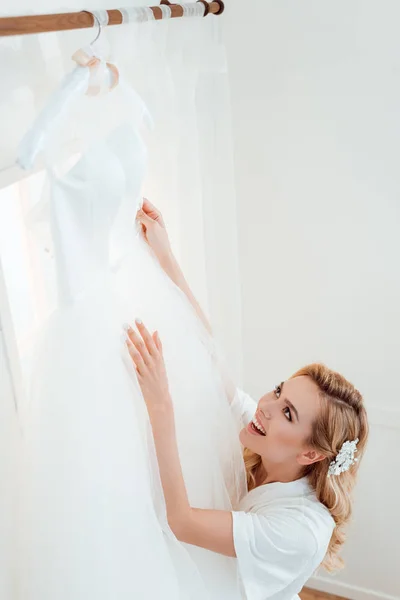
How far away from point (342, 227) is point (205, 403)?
860 millimetres

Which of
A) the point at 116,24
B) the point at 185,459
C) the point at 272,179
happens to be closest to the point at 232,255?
the point at 272,179

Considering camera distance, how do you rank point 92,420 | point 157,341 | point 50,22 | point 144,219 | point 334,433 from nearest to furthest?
point 50,22
point 92,420
point 157,341
point 144,219
point 334,433

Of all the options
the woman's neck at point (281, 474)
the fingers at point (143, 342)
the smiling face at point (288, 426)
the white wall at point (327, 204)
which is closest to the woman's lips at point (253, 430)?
the smiling face at point (288, 426)

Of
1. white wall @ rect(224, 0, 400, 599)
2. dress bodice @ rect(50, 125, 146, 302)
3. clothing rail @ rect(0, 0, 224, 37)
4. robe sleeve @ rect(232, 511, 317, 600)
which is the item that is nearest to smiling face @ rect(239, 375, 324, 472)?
robe sleeve @ rect(232, 511, 317, 600)

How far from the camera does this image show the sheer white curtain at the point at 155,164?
977 millimetres

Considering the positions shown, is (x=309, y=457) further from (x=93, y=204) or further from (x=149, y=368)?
(x=93, y=204)

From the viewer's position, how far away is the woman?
1.23m

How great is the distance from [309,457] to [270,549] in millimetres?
214

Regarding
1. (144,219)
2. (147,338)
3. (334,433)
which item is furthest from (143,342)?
(334,433)

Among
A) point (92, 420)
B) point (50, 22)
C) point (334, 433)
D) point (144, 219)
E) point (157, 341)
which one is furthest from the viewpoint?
point (334, 433)

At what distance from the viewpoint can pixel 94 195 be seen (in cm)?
90

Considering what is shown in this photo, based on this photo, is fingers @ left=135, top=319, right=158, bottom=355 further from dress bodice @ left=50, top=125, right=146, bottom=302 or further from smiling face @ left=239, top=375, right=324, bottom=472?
smiling face @ left=239, top=375, right=324, bottom=472

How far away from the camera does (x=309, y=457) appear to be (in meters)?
1.38

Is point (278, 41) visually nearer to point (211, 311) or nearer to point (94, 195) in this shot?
point (211, 311)
